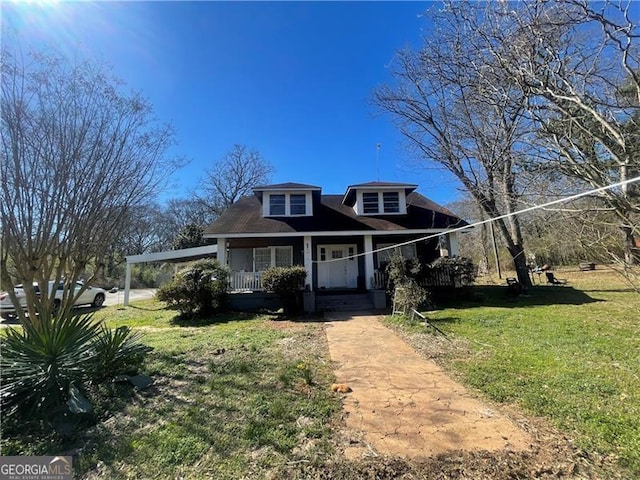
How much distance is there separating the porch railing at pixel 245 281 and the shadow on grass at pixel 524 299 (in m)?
7.32

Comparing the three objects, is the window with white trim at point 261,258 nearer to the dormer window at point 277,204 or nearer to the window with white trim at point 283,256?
the window with white trim at point 283,256

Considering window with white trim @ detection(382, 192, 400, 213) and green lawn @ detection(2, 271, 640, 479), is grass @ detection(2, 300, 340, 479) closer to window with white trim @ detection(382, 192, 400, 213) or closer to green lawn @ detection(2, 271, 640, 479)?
green lawn @ detection(2, 271, 640, 479)

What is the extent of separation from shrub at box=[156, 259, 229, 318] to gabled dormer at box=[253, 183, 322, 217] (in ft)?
15.5

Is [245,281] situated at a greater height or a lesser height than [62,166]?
lesser

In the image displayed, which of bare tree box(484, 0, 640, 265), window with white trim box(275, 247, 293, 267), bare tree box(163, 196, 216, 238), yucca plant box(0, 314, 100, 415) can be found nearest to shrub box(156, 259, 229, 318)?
window with white trim box(275, 247, 293, 267)

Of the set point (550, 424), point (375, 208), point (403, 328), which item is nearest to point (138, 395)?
point (550, 424)

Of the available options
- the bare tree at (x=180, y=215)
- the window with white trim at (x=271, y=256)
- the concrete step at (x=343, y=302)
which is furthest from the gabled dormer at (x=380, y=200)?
the bare tree at (x=180, y=215)

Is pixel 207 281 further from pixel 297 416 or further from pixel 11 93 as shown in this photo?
pixel 297 416

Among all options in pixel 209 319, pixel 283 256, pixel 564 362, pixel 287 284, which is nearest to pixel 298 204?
pixel 283 256

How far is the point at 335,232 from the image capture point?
527 inches

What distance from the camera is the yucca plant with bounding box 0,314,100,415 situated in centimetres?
354

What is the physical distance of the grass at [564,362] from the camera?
3125mm

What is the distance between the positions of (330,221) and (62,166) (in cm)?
1110

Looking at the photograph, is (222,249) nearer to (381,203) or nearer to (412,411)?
(381,203)
